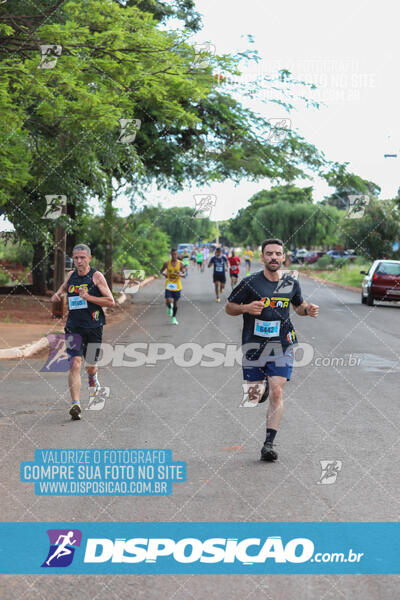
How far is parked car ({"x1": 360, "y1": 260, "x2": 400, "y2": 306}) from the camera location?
27.3 m

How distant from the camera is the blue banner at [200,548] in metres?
4.40

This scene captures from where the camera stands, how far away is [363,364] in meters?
12.9

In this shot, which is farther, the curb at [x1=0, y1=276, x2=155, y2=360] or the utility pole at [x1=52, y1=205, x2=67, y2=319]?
the utility pole at [x1=52, y1=205, x2=67, y2=319]

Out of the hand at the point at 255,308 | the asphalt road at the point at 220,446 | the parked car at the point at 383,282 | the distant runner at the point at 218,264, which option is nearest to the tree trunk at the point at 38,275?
the distant runner at the point at 218,264

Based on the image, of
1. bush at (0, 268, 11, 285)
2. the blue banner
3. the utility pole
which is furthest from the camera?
bush at (0, 268, 11, 285)

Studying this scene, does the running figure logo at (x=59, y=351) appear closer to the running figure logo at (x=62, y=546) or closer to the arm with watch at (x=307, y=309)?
the arm with watch at (x=307, y=309)

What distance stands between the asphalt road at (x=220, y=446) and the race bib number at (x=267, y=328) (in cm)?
104

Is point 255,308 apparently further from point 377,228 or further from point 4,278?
point 377,228

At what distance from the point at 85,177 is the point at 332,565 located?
49.7 ft

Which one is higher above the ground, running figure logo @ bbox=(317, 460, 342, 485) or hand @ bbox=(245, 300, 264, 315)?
hand @ bbox=(245, 300, 264, 315)

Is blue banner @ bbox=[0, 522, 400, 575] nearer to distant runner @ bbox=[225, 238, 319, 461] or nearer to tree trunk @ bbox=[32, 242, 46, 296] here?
distant runner @ bbox=[225, 238, 319, 461]

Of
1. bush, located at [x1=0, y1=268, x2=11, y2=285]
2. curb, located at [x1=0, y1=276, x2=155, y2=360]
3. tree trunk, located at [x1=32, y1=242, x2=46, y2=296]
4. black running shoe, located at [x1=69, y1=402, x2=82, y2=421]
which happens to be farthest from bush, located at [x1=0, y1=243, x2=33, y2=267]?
black running shoe, located at [x1=69, y1=402, x2=82, y2=421]

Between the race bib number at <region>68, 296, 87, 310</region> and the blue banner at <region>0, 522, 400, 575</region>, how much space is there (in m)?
3.89

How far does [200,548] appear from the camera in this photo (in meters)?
4.63
